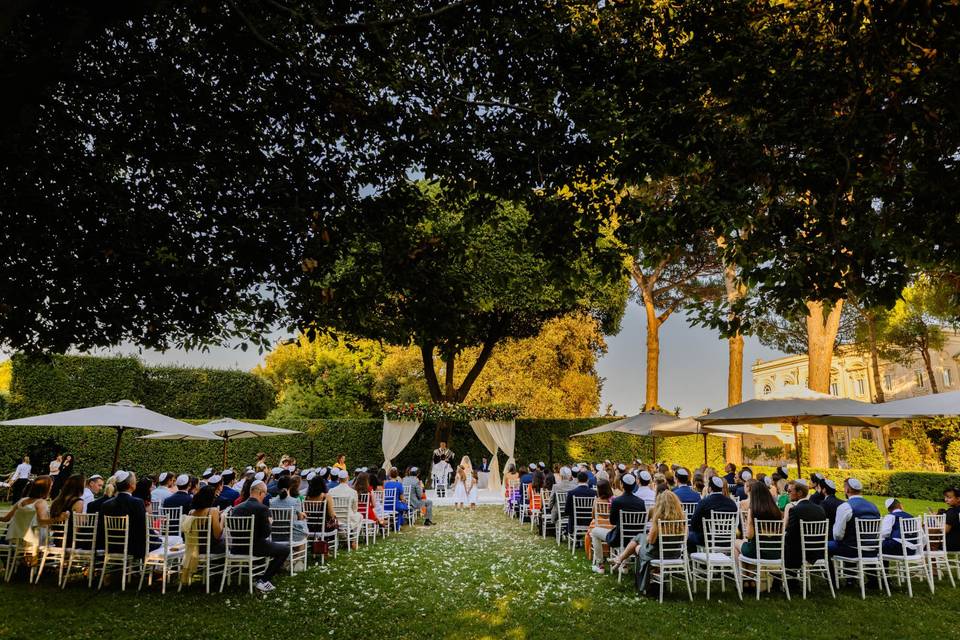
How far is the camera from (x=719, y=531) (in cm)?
795

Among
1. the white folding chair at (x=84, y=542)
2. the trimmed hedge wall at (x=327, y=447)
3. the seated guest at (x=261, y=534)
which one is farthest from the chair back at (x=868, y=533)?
the trimmed hedge wall at (x=327, y=447)

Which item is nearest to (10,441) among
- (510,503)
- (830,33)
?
(510,503)

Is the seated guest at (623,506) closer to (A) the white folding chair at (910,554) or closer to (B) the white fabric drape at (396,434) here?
(A) the white folding chair at (910,554)

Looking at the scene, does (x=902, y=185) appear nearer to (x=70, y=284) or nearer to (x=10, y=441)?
(x=70, y=284)

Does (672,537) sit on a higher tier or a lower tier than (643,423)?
lower

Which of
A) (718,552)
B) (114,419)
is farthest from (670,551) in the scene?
(114,419)

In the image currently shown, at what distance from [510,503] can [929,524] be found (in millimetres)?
10464

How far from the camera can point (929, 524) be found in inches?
327

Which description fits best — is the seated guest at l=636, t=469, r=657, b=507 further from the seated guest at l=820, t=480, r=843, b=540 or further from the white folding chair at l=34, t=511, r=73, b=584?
the white folding chair at l=34, t=511, r=73, b=584

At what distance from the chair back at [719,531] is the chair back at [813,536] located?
0.81 meters

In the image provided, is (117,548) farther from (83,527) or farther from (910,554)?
(910,554)

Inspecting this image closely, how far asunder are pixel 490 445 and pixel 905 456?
56.6ft

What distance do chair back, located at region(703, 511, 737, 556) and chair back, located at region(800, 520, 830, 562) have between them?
2.65 feet

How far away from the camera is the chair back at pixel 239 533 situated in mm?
7773
